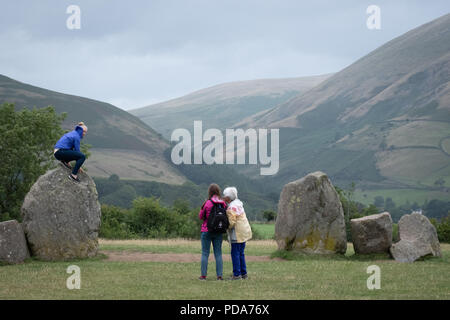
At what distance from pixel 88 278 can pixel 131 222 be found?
104 ft

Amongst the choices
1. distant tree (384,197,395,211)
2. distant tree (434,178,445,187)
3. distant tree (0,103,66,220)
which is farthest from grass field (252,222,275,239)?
distant tree (434,178,445,187)

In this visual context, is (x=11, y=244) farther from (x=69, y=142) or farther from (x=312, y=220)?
(x=312, y=220)

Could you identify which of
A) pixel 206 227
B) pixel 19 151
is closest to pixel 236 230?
pixel 206 227

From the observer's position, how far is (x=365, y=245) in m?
24.3

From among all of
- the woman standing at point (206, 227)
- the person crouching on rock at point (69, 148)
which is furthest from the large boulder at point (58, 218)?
the woman standing at point (206, 227)

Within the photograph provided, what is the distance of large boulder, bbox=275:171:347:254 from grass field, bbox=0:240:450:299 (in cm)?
174

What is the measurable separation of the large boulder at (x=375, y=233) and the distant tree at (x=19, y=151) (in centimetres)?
2949

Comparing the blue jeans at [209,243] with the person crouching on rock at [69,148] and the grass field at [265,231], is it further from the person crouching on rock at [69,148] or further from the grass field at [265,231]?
the grass field at [265,231]

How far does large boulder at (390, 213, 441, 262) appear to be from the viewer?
2339cm

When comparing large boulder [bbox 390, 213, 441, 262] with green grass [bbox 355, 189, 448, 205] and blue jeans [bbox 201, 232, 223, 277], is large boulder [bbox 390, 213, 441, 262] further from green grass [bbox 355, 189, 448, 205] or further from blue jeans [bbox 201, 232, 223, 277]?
green grass [bbox 355, 189, 448, 205]

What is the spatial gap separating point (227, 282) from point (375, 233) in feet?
33.7

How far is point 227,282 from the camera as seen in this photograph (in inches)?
645
